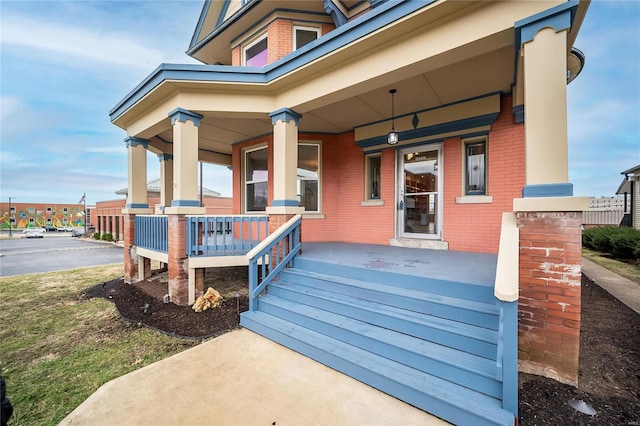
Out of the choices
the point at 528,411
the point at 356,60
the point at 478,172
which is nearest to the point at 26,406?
the point at 528,411

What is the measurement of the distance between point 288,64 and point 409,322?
4408 millimetres

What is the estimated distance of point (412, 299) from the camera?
9.87 feet

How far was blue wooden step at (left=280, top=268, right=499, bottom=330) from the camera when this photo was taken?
102 inches

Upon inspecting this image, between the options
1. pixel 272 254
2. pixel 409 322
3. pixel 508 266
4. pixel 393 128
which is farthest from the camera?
pixel 393 128

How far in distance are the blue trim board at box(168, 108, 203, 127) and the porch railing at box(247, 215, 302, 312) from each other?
2824 mm

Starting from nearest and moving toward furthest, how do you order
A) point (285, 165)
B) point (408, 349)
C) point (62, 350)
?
1. point (408, 349)
2. point (62, 350)
3. point (285, 165)

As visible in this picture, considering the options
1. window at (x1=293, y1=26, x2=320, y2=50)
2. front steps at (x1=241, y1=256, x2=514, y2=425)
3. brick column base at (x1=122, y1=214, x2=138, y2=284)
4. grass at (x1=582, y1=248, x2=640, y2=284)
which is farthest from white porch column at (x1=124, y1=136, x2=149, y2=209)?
grass at (x1=582, y1=248, x2=640, y2=284)

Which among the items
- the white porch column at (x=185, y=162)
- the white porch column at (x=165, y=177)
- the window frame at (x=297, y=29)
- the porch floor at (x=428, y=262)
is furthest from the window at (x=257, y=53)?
the porch floor at (x=428, y=262)

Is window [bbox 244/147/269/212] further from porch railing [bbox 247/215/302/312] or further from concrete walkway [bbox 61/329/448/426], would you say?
concrete walkway [bbox 61/329/448/426]

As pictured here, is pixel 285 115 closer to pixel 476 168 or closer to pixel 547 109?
pixel 547 109

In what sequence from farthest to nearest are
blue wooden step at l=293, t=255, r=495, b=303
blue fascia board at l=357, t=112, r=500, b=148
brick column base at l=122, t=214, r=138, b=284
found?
brick column base at l=122, t=214, r=138, b=284
blue fascia board at l=357, t=112, r=500, b=148
blue wooden step at l=293, t=255, r=495, b=303

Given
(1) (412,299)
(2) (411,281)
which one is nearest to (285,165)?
(2) (411,281)

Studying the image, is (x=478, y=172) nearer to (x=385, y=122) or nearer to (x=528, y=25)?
(x=385, y=122)

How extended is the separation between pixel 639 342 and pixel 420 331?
9.56 feet
